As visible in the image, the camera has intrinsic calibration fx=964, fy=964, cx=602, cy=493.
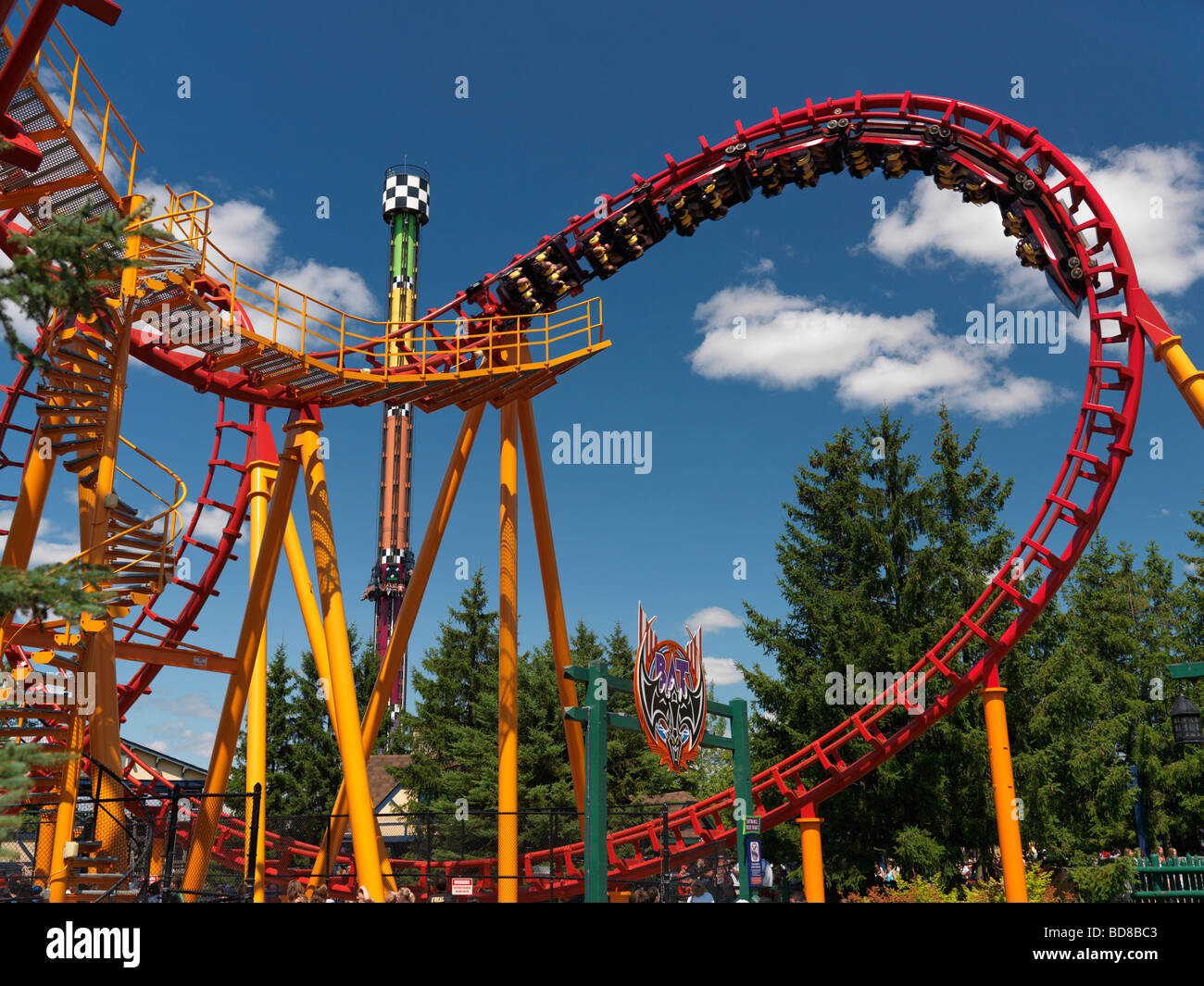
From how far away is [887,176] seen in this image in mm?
18219

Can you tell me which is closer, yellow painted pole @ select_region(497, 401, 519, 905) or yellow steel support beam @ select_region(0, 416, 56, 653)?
yellow steel support beam @ select_region(0, 416, 56, 653)

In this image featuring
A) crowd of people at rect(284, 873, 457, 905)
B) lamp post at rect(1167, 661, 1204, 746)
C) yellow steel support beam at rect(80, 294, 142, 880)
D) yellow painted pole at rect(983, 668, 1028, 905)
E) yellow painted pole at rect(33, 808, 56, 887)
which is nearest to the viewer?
lamp post at rect(1167, 661, 1204, 746)

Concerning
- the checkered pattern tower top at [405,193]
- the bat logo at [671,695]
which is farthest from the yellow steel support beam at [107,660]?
the checkered pattern tower top at [405,193]

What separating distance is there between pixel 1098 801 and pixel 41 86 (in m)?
27.6

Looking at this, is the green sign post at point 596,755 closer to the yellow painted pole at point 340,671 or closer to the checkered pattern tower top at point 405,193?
the yellow painted pole at point 340,671

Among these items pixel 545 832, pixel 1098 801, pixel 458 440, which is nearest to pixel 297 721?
pixel 545 832

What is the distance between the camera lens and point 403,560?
54625 millimetres

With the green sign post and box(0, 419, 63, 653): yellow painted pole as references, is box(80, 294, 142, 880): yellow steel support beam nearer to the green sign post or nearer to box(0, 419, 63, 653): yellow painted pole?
box(0, 419, 63, 653): yellow painted pole

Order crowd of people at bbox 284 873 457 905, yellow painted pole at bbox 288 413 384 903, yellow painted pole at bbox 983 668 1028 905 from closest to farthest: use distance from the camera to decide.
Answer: crowd of people at bbox 284 873 457 905, yellow painted pole at bbox 288 413 384 903, yellow painted pole at bbox 983 668 1028 905

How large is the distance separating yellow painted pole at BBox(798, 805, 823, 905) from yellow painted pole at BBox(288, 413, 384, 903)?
7657mm

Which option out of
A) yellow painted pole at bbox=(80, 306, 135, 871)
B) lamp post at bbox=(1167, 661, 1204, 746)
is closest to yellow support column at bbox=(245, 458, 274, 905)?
yellow painted pole at bbox=(80, 306, 135, 871)

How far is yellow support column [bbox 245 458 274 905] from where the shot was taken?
55.5 feet

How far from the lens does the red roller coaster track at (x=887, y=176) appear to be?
631 inches
